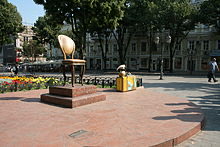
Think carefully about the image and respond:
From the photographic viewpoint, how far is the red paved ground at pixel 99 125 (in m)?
3.37

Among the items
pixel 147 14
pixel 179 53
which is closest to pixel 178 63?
pixel 179 53

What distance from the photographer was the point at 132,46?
138 ft

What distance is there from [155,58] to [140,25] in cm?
1142

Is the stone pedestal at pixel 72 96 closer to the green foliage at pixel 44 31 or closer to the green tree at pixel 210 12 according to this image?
the green tree at pixel 210 12

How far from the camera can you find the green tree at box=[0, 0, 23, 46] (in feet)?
69.4

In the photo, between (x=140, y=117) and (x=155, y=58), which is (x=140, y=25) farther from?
(x=140, y=117)

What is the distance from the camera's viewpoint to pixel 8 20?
21594 millimetres

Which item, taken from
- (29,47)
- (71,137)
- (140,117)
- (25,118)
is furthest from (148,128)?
(29,47)

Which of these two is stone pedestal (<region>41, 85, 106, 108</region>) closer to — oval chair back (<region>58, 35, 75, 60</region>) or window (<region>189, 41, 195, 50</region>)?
oval chair back (<region>58, 35, 75, 60</region>)

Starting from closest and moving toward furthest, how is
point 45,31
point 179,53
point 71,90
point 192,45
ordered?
point 71,90 < point 192,45 < point 179,53 < point 45,31

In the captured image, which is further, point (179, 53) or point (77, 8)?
point (179, 53)

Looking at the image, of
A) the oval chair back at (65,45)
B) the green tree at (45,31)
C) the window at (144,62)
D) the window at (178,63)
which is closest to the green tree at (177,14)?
the window at (178,63)

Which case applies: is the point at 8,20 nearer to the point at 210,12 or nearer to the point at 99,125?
the point at 99,125

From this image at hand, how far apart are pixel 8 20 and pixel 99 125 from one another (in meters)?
22.6
